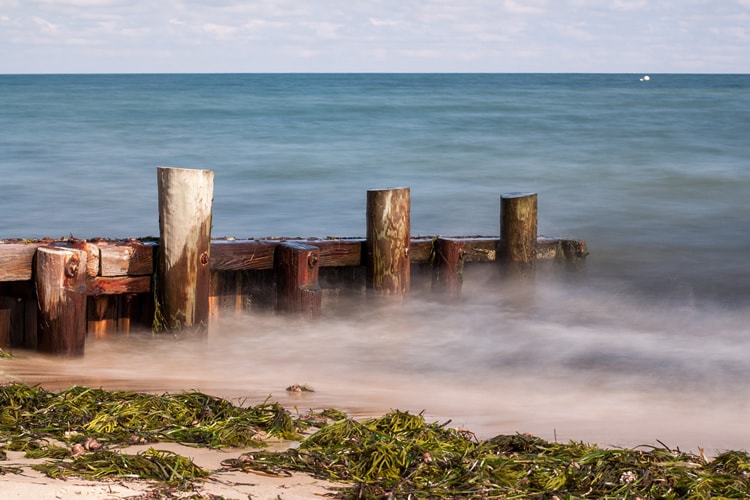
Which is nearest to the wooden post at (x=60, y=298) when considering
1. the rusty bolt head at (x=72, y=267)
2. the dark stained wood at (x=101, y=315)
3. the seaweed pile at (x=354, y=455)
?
the rusty bolt head at (x=72, y=267)

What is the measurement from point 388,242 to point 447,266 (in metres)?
0.92

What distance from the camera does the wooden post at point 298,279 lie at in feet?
27.0

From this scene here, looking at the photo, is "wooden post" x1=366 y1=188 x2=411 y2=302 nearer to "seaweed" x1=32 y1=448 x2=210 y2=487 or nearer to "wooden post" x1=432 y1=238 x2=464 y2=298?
"wooden post" x1=432 y1=238 x2=464 y2=298

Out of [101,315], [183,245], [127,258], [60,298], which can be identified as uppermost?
[183,245]

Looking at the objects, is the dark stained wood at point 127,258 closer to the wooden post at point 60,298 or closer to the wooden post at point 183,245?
the wooden post at point 183,245

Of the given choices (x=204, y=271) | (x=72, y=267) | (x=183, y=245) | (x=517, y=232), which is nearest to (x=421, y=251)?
(x=517, y=232)

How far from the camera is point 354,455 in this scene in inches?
188

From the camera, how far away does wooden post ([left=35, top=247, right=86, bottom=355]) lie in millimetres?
7121

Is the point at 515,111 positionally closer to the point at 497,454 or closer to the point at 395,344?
the point at 395,344

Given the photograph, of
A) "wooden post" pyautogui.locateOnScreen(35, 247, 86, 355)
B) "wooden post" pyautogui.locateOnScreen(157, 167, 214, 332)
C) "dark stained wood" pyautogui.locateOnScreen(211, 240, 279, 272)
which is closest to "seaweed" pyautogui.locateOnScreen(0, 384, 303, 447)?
"wooden post" pyautogui.locateOnScreen(35, 247, 86, 355)

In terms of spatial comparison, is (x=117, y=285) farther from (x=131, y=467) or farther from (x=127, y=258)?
(x=131, y=467)

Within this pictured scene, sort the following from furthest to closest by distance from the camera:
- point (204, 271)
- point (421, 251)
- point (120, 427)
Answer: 1. point (421, 251)
2. point (204, 271)
3. point (120, 427)

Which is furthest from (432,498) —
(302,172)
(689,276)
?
(302,172)

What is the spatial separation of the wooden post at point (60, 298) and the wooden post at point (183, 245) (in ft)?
2.30
